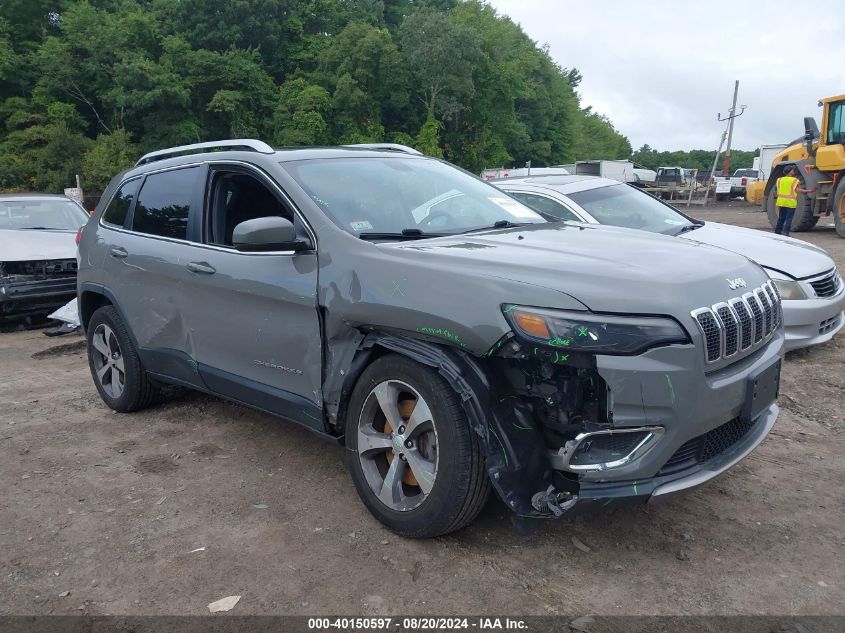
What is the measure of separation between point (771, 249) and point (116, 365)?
5543 millimetres

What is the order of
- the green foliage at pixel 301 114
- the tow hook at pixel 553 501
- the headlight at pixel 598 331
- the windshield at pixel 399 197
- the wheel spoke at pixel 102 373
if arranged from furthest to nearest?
the green foliage at pixel 301 114, the wheel spoke at pixel 102 373, the windshield at pixel 399 197, the tow hook at pixel 553 501, the headlight at pixel 598 331

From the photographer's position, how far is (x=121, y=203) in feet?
16.8

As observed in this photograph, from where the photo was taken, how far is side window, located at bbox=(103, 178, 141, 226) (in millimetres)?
5004

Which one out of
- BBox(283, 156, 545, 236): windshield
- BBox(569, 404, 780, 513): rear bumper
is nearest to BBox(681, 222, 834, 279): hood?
BBox(283, 156, 545, 236): windshield

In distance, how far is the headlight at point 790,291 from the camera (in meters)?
5.76

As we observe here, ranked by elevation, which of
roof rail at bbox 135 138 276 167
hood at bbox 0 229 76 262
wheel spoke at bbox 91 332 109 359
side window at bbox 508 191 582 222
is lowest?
wheel spoke at bbox 91 332 109 359

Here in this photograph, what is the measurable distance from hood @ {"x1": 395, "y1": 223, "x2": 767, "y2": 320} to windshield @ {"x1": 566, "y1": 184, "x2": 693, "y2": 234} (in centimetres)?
314

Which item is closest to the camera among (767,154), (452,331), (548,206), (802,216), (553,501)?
(553,501)

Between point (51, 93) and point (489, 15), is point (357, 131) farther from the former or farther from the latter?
point (489, 15)

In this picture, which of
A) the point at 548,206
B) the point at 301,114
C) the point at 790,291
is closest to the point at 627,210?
the point at 548,206

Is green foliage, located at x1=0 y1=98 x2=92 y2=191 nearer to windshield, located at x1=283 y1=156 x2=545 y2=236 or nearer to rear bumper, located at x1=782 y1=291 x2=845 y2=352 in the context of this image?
windshield, located at x1=283 y1=156 x2=545 y2=236

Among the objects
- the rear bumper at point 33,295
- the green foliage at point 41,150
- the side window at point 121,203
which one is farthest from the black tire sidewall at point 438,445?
the green foliage at point 41,150

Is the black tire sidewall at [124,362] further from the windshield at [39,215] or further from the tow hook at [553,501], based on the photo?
the windshield at [39,215]

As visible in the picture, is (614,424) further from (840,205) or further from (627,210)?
(840,205)
